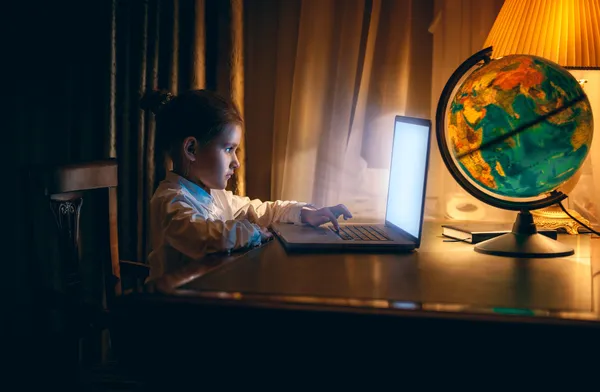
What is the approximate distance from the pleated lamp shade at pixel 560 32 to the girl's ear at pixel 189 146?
31.7 inches

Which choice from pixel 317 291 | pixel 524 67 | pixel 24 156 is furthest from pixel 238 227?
pixel 24 156

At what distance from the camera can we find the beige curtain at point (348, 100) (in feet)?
7.39

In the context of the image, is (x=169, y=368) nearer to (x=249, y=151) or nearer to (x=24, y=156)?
(x=249, y=151)

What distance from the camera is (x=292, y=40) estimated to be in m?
2.33

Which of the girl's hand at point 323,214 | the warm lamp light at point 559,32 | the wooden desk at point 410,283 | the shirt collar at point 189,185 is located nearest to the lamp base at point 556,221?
the wooden desk at point 410,283

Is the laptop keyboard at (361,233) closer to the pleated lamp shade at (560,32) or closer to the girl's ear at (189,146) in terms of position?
the girl's ear at (189,146)

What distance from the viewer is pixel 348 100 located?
2264 mm

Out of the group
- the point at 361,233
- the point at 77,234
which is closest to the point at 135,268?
the point at 77,234

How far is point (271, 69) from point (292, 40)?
0.12 m

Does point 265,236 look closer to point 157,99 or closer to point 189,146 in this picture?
point 189,146

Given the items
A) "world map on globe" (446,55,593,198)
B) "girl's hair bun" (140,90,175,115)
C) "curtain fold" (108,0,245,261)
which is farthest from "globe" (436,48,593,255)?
"curtain fold" (108,0,245,261)

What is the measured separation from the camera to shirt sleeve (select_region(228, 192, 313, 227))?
197 cm

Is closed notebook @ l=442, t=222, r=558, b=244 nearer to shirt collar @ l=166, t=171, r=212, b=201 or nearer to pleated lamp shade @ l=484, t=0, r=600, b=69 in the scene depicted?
pleated lamp shade @ l=484, t=0, r=600, b=69

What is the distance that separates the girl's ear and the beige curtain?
0.46 meters
